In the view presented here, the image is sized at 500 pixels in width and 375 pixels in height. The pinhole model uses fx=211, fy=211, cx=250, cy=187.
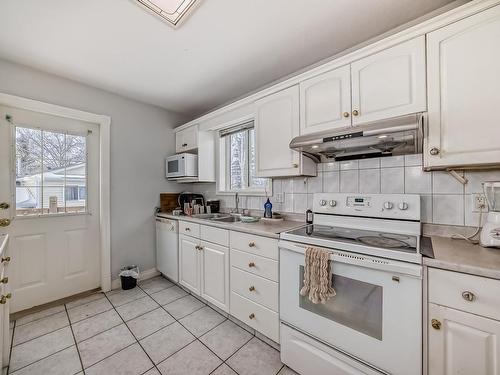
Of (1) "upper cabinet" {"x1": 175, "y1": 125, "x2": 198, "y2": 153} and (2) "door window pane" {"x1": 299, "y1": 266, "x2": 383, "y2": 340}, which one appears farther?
(1) "upper cabinet" {"x1": 175, "y1": 125, "x2": 198, "y2": 153}

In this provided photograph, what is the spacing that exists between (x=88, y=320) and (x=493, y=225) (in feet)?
10.0

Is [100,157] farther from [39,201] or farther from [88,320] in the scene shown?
[88,320]

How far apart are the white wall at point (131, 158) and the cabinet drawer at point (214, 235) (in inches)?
46.3

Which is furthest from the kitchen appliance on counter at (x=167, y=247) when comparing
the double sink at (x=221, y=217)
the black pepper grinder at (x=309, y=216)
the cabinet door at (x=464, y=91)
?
the cabinet door at (x=464, y=91)

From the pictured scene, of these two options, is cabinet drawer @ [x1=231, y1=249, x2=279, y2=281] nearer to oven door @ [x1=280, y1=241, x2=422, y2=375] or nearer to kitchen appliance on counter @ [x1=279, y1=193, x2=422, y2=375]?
kitchen appliance on counter @ [x1=279, y1=193, x2=422, y2=375]

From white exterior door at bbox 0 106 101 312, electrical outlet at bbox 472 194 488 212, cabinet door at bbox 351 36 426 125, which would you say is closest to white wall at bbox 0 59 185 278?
white exterior door at bbox 0 106 101 312

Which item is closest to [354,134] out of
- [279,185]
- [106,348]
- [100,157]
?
[279,185]

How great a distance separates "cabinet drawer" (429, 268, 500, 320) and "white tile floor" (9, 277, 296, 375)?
1.06m

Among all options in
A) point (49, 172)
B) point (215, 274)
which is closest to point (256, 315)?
point (215, 274)

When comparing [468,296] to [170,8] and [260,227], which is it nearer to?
[260,227]

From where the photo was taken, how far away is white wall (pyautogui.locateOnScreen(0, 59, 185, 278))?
2338 millimetres

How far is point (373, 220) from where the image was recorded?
5.05ft

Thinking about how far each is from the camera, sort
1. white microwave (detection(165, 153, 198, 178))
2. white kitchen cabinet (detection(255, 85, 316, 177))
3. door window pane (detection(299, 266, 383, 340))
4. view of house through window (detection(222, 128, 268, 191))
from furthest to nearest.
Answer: white microwave (detection(165, 153, 198, 178)) → view of house through window (detection(222, 128, 268, 191)) → white kitchen cabinet (detection(255, 85, 316, 177)) → door window pane (detection(299, 266, 383, 340))

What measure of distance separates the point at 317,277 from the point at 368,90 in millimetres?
1252
